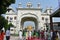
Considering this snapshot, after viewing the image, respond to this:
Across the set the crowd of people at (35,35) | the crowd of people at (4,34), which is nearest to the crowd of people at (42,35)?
the crowd of people at (35,35)

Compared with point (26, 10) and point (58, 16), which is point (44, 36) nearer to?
point (58, 16)

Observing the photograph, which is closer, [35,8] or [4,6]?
[4,6]

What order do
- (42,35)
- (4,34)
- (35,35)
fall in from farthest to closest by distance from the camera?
(42,35) → (35,35) → (4,34)

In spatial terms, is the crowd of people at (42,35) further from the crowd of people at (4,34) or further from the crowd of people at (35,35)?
the crowd of people at (4,34)

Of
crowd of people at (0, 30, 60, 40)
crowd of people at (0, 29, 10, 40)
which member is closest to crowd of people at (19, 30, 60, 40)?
crowd of people at (0, 30, 60, 40)

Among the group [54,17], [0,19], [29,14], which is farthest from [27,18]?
[0,19]

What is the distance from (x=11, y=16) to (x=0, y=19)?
186 feet

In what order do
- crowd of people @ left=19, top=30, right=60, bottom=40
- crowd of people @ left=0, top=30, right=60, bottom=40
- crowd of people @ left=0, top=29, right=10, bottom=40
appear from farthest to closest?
crowd of people @ left=19, top=30, right=60, bottom=40, crowd of people @ left=0, top=30, right=60, bottom=40, crowd of people @ left=0, top=29, right=10, bottom=40

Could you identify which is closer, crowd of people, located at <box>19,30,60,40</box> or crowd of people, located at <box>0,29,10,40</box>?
crowd of people, located at <box>0,29,10,40</box>

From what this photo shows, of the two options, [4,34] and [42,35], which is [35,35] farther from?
[4,34]

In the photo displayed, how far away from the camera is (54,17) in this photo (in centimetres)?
2777

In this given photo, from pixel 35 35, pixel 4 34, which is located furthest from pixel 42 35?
pixel 4 34

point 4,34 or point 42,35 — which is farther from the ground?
point 4,34

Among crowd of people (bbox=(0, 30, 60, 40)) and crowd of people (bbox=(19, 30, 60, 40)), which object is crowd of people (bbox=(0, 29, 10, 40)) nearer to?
crowd of people (bbox=(0, 30, 60, 40))
